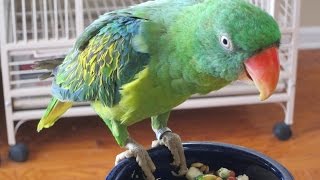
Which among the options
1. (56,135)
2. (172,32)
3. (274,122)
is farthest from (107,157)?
(172,32)

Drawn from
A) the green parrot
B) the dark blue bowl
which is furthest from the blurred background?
the dark blue bowl

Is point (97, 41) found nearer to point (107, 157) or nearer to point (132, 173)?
point (132, 173)

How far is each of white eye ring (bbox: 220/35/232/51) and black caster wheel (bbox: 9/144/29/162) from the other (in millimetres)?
1124

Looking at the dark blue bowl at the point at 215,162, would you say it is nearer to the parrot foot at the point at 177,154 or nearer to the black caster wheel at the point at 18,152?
the parrot foot at the point at 177,154

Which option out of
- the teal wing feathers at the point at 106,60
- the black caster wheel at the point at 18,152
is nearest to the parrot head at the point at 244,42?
the teal wing feathers at the point at 106,60

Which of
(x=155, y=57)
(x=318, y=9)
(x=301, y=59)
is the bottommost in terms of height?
(x=301, y=59)

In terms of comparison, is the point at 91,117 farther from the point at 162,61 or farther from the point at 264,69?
the point at 264,69

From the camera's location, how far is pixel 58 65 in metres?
1.15

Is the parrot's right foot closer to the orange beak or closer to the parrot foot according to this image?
the parrot foot

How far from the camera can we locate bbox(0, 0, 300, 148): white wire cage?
1722 millimetres

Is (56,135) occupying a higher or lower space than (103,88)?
lower

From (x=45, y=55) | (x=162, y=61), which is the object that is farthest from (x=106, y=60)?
(x=45, y=55)

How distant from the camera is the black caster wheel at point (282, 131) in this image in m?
1.92

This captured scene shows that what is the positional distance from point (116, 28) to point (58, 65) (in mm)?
194
